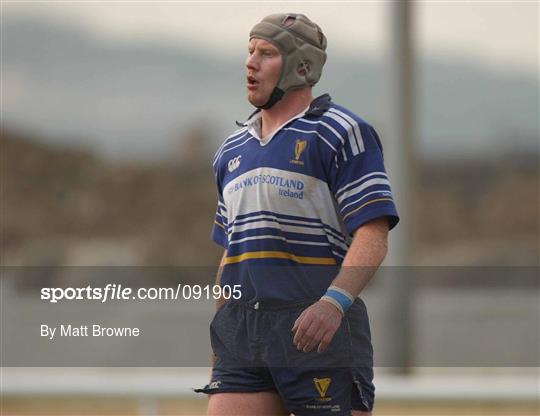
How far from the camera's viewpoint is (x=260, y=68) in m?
4.27

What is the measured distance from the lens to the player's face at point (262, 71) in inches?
168

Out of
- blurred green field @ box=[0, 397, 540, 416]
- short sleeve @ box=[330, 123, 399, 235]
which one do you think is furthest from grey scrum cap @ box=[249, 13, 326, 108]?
blurred green field @ box=[0, 397, 540, 416]

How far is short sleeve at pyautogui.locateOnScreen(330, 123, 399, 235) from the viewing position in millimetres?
4090

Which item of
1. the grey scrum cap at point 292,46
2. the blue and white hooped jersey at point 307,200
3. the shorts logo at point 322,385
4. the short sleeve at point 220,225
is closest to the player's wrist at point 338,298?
the blue and white hooped jersey at point 307,200

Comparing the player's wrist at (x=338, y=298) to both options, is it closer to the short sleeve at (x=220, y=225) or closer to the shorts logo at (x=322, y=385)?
the shorts logo at (x=322, y=385)

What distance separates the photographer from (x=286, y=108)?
4301 millimetres

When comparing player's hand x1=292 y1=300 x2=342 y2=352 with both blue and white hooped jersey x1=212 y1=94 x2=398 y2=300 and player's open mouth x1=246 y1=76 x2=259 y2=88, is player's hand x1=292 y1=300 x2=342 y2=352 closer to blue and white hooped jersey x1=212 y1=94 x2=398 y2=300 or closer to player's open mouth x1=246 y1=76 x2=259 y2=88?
blue and white hooped jersey x1=212 y1=94 x2=398 y2=300

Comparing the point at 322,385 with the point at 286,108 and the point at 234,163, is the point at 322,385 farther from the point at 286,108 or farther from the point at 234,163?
the point at 286,108

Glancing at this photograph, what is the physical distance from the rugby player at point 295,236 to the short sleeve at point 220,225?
0.13m

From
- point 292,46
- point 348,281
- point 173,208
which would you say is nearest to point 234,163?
point 292,46

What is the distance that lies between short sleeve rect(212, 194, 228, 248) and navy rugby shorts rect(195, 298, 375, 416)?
0.95ft

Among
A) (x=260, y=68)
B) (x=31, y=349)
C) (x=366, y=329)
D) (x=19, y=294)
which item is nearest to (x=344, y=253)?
(x=366, y=329)

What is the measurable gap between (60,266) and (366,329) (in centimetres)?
960

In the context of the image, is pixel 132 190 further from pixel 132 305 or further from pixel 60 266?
pixel 132 305
